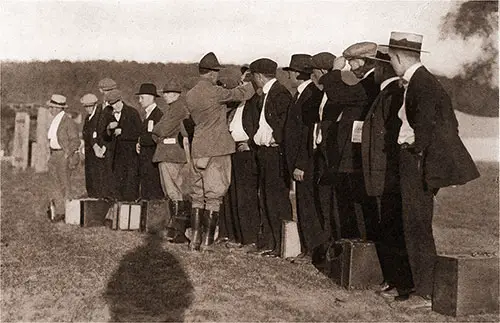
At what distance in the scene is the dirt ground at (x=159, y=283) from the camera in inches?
199

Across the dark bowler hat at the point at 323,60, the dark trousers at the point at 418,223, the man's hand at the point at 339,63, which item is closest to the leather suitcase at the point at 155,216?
the dark bowler hat at the point at 323,60

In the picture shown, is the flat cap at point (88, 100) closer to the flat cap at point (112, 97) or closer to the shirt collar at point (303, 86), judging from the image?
the flat cap at point (112, 97)

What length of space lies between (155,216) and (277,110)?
9.51ft

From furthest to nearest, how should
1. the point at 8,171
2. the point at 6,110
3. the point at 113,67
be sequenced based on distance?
the point at 6,110, the point at 8,171, the point at 113,67

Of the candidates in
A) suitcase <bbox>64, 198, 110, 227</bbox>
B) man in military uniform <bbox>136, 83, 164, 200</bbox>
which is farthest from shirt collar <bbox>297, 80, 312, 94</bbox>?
suitcase <bbox>64, 198, 110, 227</bbox>

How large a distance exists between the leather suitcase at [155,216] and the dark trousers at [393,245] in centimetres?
418

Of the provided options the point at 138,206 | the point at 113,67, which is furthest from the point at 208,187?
the point at 113,67

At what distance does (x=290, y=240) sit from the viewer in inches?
290

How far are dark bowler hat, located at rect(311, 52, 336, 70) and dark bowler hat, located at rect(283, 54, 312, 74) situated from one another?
179mm

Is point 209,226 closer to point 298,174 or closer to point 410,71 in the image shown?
point 298,174

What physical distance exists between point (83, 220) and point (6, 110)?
14.4 meters

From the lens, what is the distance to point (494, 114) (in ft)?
51.4

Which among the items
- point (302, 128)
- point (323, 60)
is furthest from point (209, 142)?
point (323, 60)

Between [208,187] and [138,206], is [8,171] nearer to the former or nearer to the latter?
[138,206]
